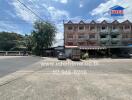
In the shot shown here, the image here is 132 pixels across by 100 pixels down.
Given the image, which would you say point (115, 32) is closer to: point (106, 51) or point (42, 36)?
point (106, 51)

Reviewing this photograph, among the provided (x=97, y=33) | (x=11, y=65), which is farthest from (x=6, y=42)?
(x=11, y=65)

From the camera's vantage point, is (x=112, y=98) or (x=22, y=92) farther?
(x=22, y=92)

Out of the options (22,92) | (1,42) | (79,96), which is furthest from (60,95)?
(1,42)

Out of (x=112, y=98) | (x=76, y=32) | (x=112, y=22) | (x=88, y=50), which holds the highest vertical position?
(x=112, y=22)

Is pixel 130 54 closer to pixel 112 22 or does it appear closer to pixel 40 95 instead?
pixel 112 22

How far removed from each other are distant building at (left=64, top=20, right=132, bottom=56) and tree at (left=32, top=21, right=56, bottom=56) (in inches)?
232

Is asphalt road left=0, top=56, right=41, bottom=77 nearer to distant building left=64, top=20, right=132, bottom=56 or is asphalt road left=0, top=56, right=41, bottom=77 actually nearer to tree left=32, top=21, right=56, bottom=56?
tree left=32, top=21, right=56, bottom=56


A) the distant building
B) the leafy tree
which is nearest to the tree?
the distant building

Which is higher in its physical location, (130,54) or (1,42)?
(1,42)

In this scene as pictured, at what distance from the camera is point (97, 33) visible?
46562 mm

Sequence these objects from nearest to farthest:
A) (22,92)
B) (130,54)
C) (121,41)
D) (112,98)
A: (112,98) < (22,92) < (130,54) < (121,41)

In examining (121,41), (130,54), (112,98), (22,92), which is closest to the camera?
(112,98)

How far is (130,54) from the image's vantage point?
1594 inches

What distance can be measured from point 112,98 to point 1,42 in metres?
63.6
